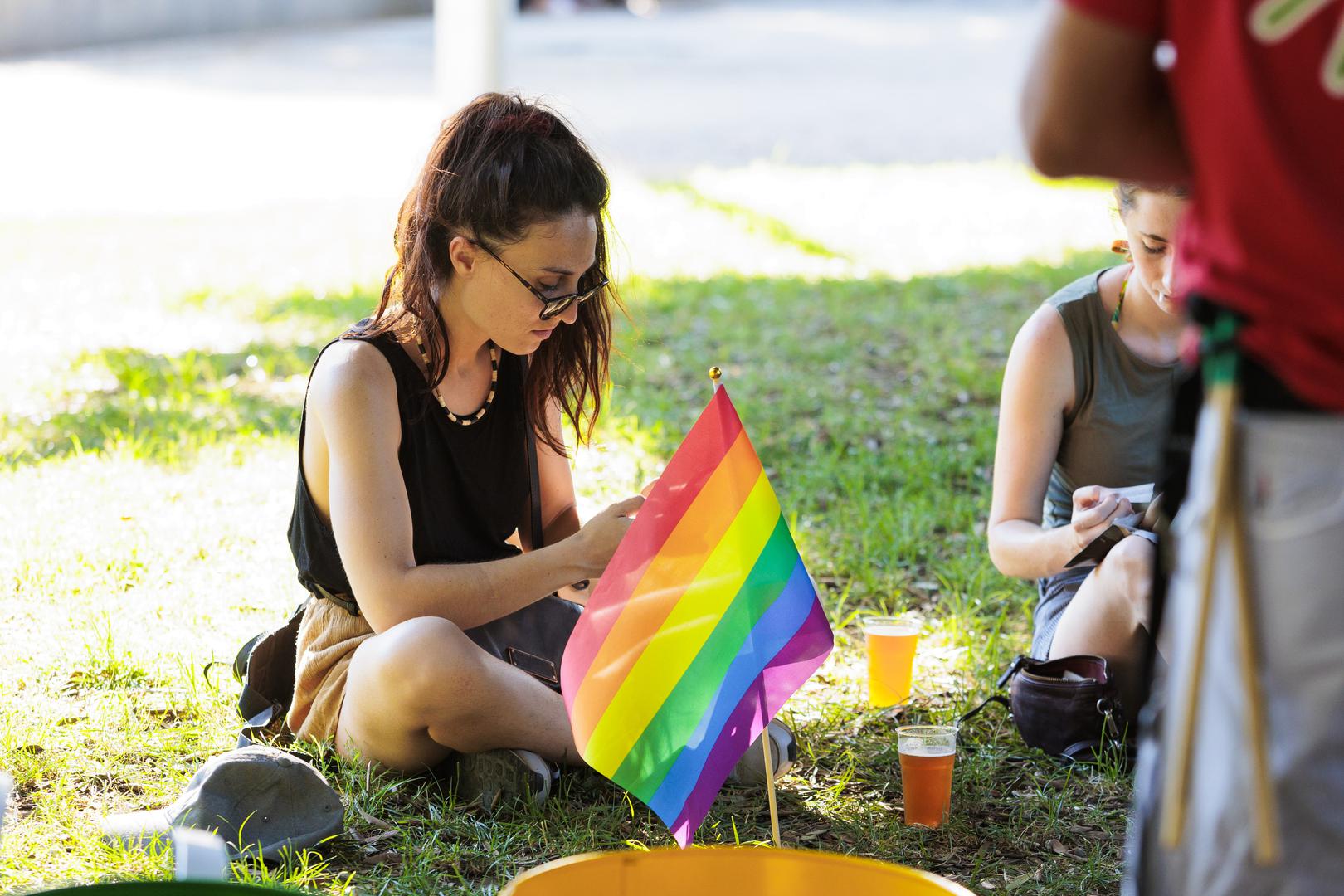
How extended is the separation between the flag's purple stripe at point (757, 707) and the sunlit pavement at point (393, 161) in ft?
3.62

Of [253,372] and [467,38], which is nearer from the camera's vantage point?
[253,372]

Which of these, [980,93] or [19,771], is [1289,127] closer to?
[19,771]

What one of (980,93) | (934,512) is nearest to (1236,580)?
(934,512)

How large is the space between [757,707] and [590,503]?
2195 mm

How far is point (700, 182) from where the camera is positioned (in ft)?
33.4

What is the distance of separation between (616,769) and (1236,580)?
3.77 feet

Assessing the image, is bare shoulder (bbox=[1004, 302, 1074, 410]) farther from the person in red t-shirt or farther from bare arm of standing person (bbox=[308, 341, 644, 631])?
the person in red t-shirt

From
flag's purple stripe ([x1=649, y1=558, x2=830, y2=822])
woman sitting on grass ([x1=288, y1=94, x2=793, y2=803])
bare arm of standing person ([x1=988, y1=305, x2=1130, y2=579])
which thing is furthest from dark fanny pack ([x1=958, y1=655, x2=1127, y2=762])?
flag's purple stripe ([x1=649, y1=558, x2=830, y2=822])

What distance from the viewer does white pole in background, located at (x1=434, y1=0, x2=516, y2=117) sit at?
7.99 meters

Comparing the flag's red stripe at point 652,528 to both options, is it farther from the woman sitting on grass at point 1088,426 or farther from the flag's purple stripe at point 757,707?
the woman sitting on grass at point 1088,426

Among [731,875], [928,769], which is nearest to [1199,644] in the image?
[731,875]

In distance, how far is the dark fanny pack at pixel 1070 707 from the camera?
2.79 metres

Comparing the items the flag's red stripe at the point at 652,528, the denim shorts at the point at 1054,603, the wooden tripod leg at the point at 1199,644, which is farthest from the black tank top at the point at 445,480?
the wooden tripod leg at the point at 1199,644

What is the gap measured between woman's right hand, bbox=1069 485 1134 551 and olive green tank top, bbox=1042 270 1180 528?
250mm
